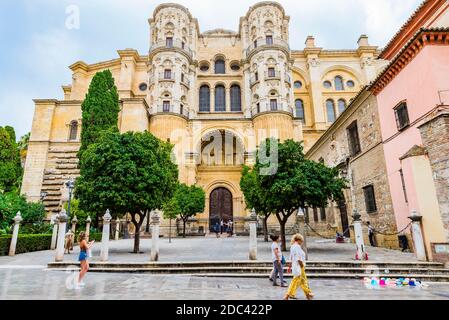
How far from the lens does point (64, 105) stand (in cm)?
2719

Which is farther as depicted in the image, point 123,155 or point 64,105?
point 64,105

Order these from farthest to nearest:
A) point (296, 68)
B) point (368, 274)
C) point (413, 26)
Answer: point (296, 68)
point (413, 26)
point (368, 274)

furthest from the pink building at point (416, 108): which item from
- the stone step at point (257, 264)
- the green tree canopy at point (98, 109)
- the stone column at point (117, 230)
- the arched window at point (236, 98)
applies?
the arched window at point (236, 98)

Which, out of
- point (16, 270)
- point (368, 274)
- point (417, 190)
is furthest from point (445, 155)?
point (16, 270)

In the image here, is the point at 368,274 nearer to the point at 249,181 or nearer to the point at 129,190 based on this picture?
the point at 129,190

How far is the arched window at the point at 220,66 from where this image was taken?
117 feet

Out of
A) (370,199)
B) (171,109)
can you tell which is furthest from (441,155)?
(171,109)

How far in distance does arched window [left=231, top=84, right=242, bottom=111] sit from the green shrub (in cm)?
2384

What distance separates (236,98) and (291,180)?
958 inches

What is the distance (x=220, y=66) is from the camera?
36031 mm

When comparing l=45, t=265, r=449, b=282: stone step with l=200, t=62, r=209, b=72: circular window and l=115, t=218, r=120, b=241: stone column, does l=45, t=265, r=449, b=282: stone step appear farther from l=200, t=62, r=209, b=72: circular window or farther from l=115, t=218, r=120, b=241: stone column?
l=200, t=62, r=209, b=72: circular window
